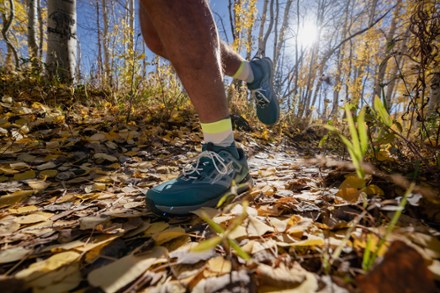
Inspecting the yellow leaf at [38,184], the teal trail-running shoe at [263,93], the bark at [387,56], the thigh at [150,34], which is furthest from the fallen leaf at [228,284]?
the teal trail-running shoe at [263,93]

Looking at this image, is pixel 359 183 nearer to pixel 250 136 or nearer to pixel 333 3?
pixel 250 136

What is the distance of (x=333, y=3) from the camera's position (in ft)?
46.7

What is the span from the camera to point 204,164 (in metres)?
0.97

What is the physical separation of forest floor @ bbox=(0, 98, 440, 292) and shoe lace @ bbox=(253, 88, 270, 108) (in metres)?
0.52

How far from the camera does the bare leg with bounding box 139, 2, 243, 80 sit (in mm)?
1320

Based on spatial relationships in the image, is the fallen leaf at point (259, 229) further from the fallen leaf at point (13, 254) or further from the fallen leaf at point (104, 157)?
the fallen leaf at point (104, 157)

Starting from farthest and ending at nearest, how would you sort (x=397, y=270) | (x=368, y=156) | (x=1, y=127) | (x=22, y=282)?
(x=1, y=127) < (x=368, y=156) < (x=22, y=282) < (x=397, y=270)

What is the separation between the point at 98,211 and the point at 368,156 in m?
1.13

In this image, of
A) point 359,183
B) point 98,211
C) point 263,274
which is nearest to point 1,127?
point 98,211

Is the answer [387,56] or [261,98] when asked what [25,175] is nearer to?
[261,98]

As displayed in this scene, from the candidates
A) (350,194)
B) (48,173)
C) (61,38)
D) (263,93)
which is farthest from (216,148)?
(61,38)

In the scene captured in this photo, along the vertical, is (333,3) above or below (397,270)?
above

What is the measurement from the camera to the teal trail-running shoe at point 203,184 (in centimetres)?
84

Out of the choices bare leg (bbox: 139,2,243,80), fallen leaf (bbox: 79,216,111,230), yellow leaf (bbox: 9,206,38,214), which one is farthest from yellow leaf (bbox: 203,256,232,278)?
bare leg (bbox: 139,2,243,80)
